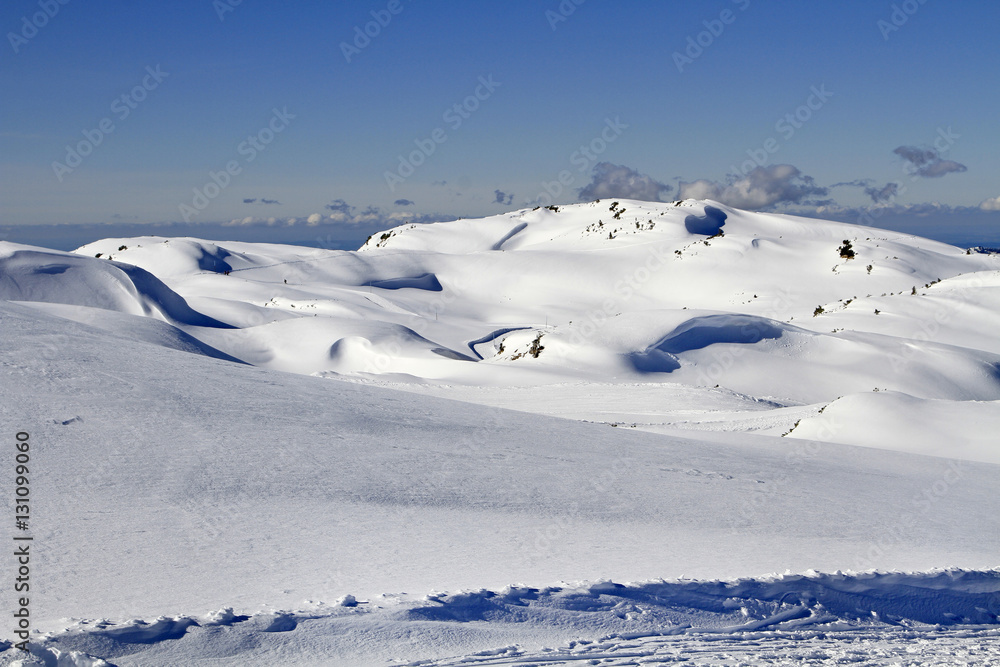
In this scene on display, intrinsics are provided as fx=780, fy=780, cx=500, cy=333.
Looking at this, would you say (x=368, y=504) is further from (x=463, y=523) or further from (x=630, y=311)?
(x=630, y=311)

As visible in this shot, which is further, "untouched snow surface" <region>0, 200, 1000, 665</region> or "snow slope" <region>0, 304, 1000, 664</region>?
"snow slope" <region>0, 304, 1000, 664</region>

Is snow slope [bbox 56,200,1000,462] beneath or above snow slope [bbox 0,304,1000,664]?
above

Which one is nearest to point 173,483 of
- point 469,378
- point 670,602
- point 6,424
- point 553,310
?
point 6,424

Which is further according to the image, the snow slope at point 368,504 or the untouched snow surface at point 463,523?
the snow slope at point 368,504

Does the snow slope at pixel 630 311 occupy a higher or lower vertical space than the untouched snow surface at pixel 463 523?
higher

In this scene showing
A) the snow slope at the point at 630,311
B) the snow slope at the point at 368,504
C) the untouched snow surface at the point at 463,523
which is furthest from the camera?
Result: the snow slope at the point at 630,311

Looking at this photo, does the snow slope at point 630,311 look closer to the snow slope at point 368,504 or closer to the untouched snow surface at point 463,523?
the untouched snow surface at point 463,523

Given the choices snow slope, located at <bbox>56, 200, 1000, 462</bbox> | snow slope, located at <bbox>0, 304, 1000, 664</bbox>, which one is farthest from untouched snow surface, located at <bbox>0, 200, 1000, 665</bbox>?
snow slope, located at <bbox>56, 200, 1000, 462</bbox>

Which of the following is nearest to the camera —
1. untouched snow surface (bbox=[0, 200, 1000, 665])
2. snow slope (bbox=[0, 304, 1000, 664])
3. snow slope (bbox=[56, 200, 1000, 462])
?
untouched snow surface (bbox=[0, 200, 1000, 665])

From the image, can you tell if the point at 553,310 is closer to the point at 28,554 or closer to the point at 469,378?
the point at 469,378

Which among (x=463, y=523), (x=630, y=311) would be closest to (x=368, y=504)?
(x=463, y=523)

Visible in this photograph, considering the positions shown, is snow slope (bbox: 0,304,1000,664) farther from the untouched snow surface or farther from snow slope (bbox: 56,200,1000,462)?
snow slope (bbox: 56,200,1000,462)

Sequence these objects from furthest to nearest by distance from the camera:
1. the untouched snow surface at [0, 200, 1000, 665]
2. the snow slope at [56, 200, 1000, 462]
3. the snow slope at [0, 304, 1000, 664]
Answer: the snow slope at [56, 200, 1000, 462]
the snow slope at [0, 304, 1000, 664]
the untouched snow surface at [0, 200, 1000, 665]

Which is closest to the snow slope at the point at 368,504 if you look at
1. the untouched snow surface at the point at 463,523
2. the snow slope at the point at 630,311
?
the untouched snow surface at the point at 463,523
